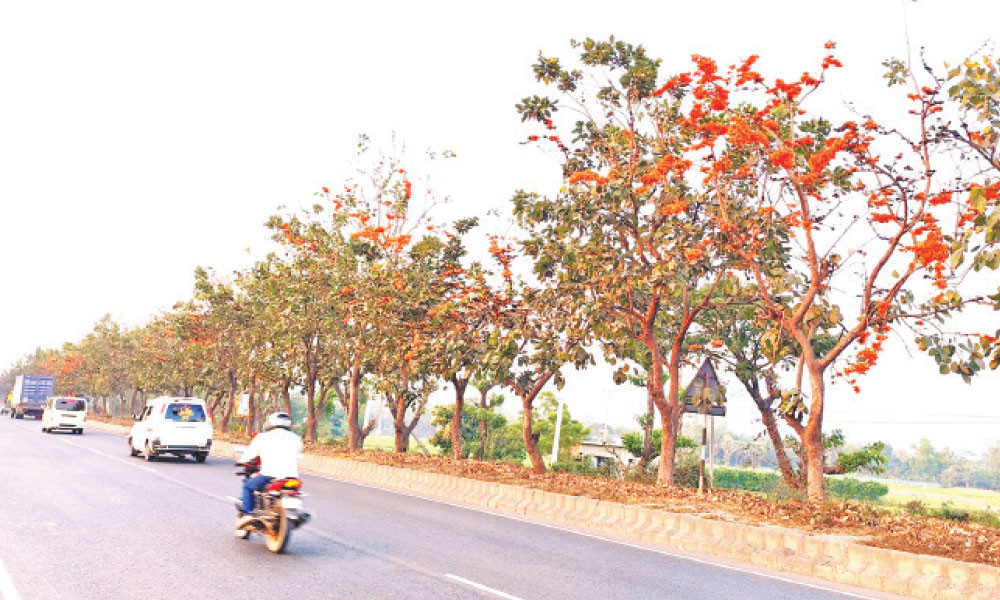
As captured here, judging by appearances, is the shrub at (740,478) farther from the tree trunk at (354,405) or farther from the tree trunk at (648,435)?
the tree trunk at (354,405)

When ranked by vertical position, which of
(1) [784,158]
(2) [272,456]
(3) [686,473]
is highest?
(1) [784,158]

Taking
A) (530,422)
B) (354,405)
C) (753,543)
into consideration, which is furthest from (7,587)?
(354,405)

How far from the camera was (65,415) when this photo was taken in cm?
4297

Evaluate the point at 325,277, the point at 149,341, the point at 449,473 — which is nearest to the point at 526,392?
the point at 449,473

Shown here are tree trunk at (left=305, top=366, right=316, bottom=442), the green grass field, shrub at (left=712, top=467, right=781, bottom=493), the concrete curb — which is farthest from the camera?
shrub at (left=712, top=467, right=781, bottom=493)

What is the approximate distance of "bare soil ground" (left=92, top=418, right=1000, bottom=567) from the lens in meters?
11.6

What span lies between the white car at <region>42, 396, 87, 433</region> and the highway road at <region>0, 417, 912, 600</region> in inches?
1139

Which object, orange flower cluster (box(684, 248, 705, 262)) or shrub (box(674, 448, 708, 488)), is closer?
orange flower cluster (box(684, 248, 705, 262))

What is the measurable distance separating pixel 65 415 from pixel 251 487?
3693 centimetres

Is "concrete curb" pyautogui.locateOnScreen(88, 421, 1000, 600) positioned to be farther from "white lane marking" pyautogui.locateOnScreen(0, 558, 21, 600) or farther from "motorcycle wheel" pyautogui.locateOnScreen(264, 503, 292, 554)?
"white lane marking" pyautogui.locateOnScreen(0, 558, 21, 600)

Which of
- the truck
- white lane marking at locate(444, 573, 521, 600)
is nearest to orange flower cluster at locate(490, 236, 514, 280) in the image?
white lane marking at locate(444, 573, 521, 600)

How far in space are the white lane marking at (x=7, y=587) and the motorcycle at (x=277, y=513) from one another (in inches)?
111

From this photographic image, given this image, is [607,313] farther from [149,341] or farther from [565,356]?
[149,341]

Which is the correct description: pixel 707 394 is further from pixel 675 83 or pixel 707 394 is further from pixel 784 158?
pixel 675 83
